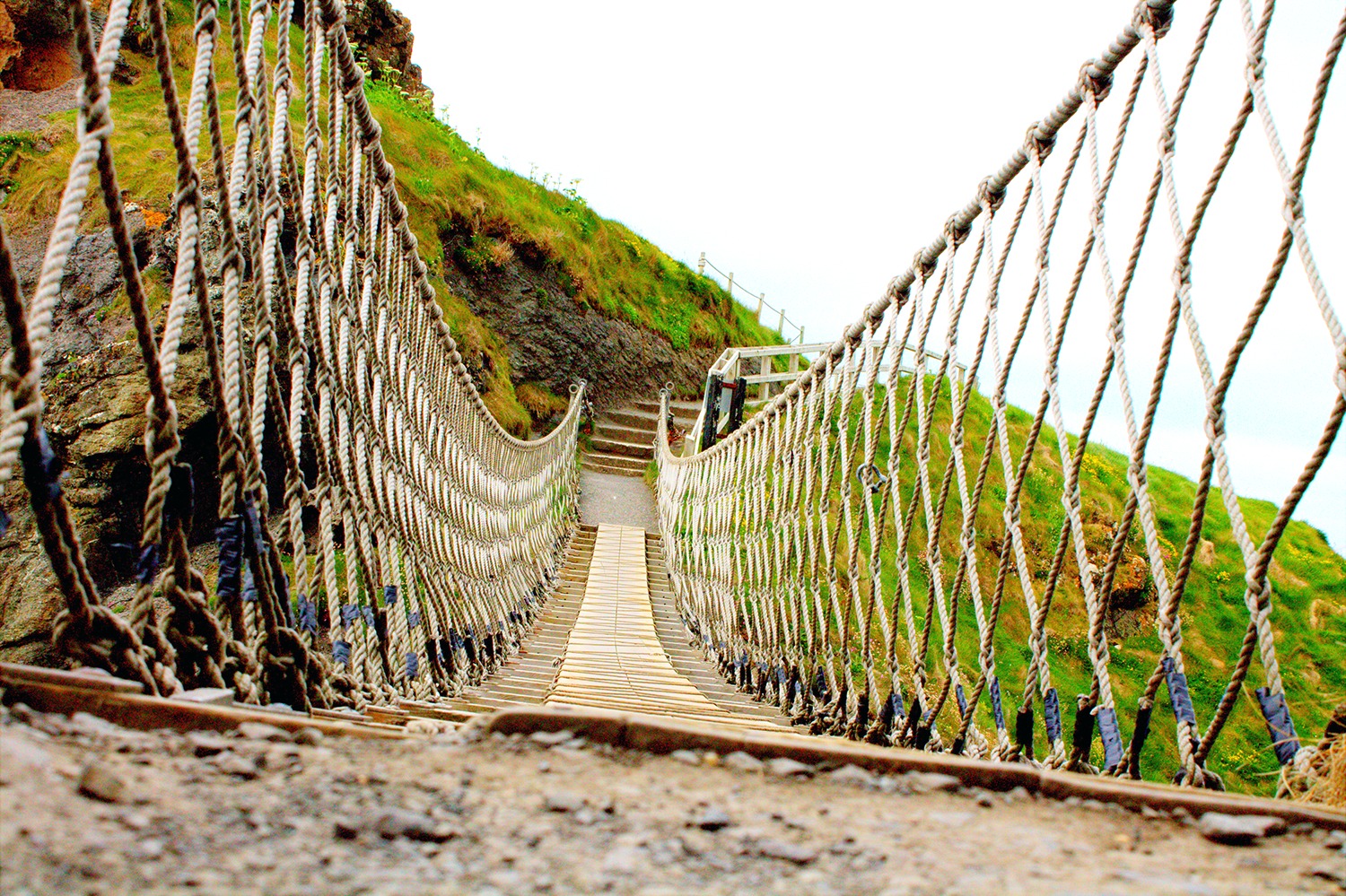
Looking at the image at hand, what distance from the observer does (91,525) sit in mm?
4961

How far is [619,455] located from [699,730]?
12.4 metres

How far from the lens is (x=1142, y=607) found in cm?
1103

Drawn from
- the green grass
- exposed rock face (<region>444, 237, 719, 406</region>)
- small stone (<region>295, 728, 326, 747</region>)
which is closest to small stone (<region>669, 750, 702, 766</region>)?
small stone (<region>295, 728, 326, 747</region>)

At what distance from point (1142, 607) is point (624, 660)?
31.6ft

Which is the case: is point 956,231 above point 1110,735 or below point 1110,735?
above

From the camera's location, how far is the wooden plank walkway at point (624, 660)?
2738mm

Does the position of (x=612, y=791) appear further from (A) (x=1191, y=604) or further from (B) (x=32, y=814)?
(A) (x=1191, y=604)

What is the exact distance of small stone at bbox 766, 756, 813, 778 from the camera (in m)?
0.85

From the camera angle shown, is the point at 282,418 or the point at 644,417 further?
the point at 644,417

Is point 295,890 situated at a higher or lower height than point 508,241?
lower

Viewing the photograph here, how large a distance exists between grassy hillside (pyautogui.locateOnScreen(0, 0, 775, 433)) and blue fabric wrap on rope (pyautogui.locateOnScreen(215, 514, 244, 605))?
18.7 ft

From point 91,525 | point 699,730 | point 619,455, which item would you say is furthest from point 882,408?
point 619,455

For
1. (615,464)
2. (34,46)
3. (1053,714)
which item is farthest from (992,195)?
(615,464)

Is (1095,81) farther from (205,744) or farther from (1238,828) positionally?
(205,744)
